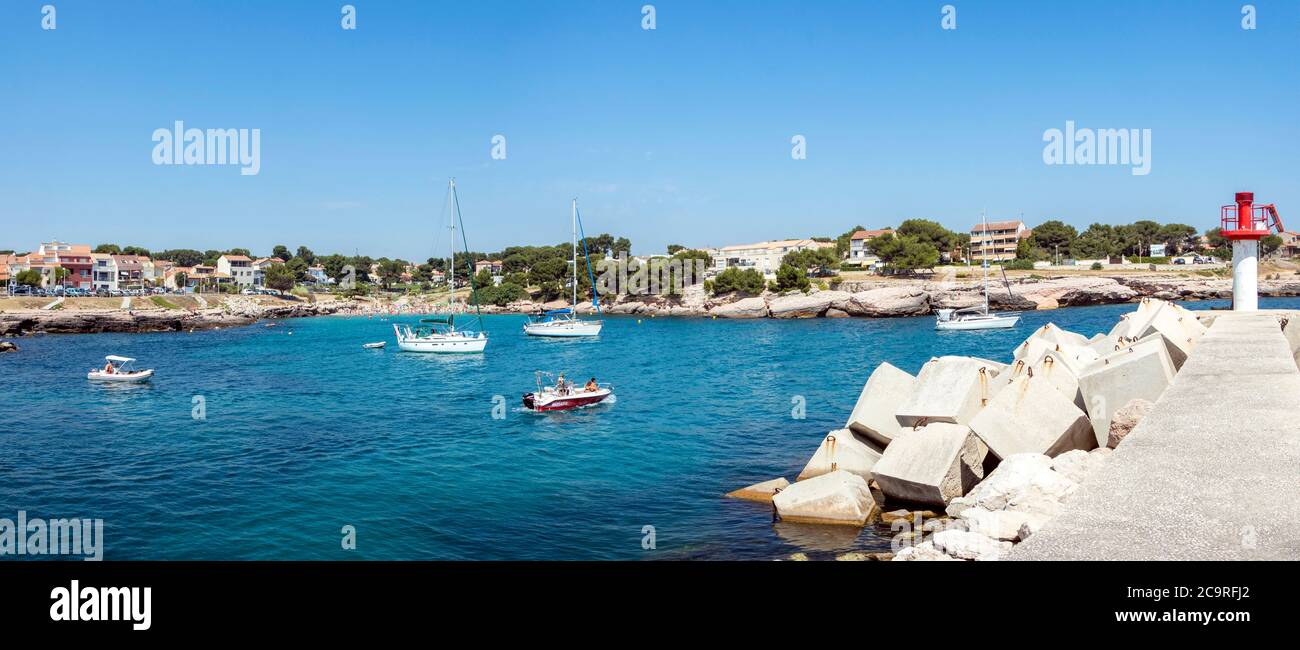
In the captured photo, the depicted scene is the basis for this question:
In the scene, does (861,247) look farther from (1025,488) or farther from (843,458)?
(1025,488)

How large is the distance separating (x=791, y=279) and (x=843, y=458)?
351 ft

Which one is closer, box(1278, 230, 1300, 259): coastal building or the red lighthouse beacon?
the red lighthouse beacon

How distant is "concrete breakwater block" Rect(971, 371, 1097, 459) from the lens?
611 inches

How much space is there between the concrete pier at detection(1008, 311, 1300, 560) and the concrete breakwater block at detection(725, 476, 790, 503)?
8882 millimetres

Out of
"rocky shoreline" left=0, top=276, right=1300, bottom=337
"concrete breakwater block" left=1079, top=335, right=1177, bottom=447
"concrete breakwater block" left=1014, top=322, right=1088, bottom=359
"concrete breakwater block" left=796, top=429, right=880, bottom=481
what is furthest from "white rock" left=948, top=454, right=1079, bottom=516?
"rocky shoreline" left=0, top=276, right=1300, bottom=337

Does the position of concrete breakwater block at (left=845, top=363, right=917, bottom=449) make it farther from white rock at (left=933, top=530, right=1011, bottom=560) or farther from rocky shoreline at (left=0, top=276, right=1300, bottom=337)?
rocky shoreline at (left=0, top=276, right=1300, bottom=337)

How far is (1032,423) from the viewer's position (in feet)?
51.6

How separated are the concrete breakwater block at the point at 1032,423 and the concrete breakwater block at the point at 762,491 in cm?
518

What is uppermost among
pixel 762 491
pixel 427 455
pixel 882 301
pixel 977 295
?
pixel 977 295

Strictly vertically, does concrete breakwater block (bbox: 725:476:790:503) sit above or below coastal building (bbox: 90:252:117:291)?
below

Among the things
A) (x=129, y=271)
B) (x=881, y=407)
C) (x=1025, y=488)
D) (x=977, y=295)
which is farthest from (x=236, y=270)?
(x=1025, y=488)
